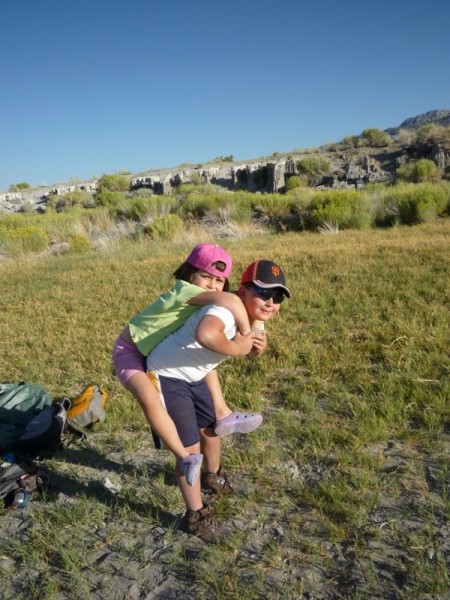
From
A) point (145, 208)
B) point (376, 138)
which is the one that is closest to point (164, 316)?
point (145, 208)

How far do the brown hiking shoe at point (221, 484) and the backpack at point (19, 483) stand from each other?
3.21 ft

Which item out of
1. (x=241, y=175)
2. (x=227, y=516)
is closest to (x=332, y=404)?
(x=227, y=516)

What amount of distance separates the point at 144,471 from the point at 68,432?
83cm

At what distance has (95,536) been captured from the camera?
215 centimetres

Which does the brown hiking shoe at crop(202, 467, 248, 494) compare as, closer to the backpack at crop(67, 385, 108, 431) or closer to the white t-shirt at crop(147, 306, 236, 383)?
the white t-shirt at crop(147, 306, 236, 383)

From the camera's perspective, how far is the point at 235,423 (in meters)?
2.35

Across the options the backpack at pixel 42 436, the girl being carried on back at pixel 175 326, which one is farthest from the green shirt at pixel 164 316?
the backpack at pixel 42 436

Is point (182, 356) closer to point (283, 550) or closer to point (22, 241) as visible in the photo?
point (283, 550)

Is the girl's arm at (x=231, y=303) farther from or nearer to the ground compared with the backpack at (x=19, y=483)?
farther from the ground

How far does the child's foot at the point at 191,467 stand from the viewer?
1.99m

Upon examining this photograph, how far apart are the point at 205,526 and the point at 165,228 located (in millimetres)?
11613

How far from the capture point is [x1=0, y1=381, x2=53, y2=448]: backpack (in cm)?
305

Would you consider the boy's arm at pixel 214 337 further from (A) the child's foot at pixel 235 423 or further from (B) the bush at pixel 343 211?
(B) the bush at pixel 343 211

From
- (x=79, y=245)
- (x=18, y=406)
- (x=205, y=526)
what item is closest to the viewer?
(x=205, y=526)
